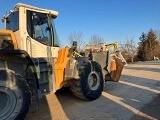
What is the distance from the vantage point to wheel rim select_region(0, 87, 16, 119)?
188 inches

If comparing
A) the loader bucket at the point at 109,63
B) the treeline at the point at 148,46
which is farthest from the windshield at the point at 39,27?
the treeline at the point at 148,46

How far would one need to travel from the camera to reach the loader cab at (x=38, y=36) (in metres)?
5.75

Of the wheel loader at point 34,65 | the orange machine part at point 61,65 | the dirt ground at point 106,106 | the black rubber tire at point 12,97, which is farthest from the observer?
the orange machine part at point 61,65

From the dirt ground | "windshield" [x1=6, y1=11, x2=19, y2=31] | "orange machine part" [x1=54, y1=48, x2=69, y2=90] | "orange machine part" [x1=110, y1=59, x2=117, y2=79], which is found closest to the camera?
the dirt ground

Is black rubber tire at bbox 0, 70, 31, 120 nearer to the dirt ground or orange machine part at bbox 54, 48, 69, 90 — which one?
the dirt ground

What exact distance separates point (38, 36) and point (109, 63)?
3.22 metres

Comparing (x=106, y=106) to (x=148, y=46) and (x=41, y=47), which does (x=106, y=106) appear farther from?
(x=148, y=46)

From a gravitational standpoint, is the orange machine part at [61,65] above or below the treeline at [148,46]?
below

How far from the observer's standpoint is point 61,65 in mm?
6613

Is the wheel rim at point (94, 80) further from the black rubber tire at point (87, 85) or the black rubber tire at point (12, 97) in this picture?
the black rubber tire at point (12, 97)

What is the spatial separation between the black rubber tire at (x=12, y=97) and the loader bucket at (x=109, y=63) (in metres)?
3.74

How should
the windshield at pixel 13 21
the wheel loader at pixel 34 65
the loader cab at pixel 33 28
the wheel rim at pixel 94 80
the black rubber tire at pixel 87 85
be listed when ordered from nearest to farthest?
the wheel loader at pixel 34 65, the loader cab at pixel 33 28, the windshield at pixel 13 21, the black rubber tire at pixel 87 85, the wheel rim at pixel 94 80

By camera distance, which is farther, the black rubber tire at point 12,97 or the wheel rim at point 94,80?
the wheel rim at point 94,80

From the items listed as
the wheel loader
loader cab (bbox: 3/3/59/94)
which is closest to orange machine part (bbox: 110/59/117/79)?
the wheel loader
